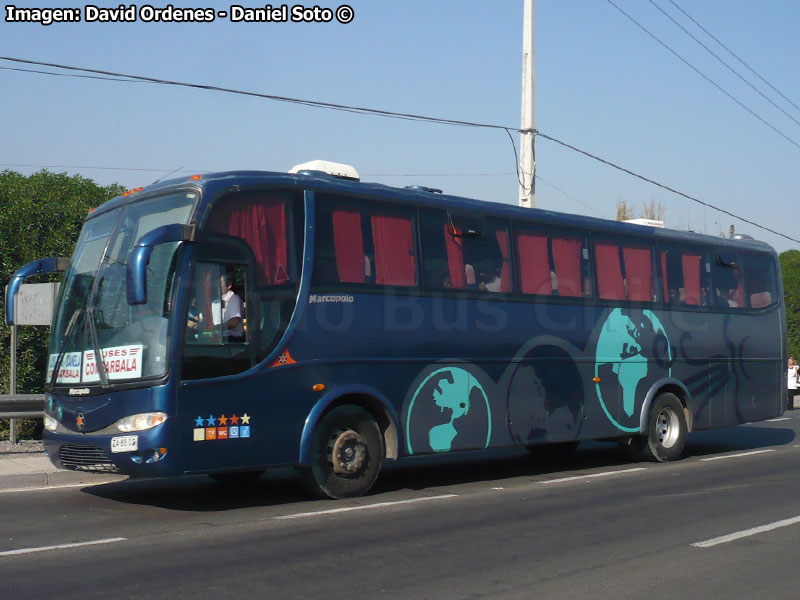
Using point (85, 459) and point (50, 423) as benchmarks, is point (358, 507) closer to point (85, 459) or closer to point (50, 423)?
point (85, 459)

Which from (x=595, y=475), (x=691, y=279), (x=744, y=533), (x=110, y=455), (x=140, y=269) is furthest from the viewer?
(x=691, y=279)

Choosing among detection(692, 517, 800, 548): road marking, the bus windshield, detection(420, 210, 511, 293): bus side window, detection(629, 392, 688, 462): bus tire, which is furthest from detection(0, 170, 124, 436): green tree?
detection(692, 517, 800, 548): road marking

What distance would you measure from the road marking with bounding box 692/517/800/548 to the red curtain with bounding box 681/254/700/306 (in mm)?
6600

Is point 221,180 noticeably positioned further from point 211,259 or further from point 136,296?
point 136,296

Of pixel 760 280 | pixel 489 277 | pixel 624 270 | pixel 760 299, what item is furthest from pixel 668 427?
pixel 489 277

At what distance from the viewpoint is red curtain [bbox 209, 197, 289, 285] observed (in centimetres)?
978

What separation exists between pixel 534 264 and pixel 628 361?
102 inches

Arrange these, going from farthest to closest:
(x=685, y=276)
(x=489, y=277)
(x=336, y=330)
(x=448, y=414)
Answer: (x=685, y=276), (x=489, y=277), (x=448, y=414), (x=336, y=330)

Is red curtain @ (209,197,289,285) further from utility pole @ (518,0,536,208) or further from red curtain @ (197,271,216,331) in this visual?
utility pole @ (518,0,536,208)

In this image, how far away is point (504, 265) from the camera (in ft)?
41.7

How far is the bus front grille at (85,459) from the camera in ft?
30.8

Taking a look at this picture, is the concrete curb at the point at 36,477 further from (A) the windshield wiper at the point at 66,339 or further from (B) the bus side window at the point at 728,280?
(B) the bus side window at the point at 728,280

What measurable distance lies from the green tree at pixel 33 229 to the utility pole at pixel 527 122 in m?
9.86

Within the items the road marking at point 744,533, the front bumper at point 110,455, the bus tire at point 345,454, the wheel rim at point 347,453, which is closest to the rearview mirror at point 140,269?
the front bumper at point 110,455
